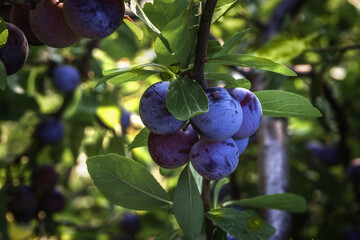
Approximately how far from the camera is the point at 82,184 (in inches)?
92.7

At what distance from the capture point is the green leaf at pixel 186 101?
0.54m

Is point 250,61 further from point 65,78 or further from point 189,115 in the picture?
point 65,78

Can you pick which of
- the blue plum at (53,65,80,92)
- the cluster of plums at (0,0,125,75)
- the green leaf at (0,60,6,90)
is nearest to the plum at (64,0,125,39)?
the cluster of plums at (0,0,125,75)

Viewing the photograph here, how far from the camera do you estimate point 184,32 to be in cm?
57

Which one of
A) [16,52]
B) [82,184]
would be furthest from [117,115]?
[82,184]

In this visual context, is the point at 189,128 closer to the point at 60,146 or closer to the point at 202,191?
the point at 202,191

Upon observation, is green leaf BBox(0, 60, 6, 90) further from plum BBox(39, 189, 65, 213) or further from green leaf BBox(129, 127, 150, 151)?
plum BBox(39, 189, 65, 213)

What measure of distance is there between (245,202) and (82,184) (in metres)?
1.68

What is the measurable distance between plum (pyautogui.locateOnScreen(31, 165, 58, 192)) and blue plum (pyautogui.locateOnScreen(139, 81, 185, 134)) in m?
0.95

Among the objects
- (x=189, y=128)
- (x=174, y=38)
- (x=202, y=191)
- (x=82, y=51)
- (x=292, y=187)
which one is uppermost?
(x=174, y=38)

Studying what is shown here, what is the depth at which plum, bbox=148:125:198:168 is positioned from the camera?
608mm

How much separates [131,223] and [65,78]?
64 cm

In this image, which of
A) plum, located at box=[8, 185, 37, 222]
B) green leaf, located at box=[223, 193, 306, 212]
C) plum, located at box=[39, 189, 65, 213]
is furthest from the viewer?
plum, located at box=[39, 189, 65, 213]

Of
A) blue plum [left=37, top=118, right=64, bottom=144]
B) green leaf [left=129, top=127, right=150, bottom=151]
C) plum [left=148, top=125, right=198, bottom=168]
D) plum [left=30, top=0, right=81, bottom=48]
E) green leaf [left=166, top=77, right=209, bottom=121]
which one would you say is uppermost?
plum [left=30, top=0, right=81, bottom=48]
